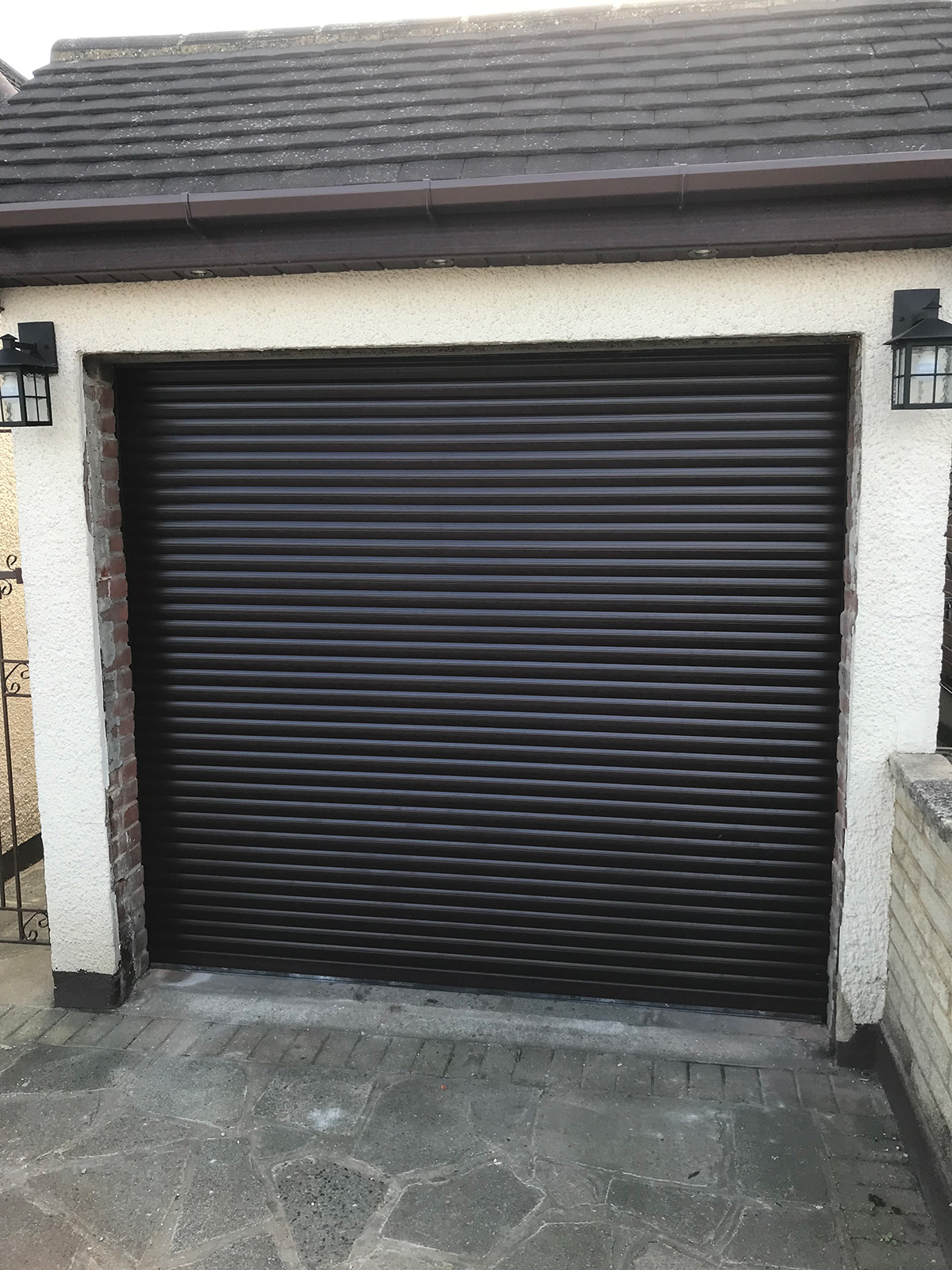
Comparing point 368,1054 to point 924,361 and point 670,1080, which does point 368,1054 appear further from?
point 924,361

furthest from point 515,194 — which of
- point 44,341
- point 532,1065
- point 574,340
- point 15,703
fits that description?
point 15,703

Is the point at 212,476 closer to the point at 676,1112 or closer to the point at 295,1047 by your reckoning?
the point at 295,1047

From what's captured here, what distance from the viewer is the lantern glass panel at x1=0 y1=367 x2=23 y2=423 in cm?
399

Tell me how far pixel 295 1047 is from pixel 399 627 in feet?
6.37

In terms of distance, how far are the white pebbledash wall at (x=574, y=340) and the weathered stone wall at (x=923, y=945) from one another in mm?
136

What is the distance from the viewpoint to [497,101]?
4234 mm

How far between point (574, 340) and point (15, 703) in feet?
15.5

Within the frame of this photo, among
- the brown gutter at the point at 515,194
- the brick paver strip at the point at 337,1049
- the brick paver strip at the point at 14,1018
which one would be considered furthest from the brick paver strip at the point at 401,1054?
the brown gutter at the point at 515,194

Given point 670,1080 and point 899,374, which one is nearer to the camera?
point 899,374

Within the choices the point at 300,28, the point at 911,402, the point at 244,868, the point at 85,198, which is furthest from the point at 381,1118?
the point at 300,28

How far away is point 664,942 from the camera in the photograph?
14.4 feet

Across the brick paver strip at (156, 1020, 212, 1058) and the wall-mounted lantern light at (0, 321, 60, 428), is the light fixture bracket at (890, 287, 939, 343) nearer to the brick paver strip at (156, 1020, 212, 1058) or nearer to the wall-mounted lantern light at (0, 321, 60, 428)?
the wall-mounted lantern light at (0, 321, 60, 428)

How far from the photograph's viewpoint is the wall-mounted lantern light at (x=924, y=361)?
3457 millimetres

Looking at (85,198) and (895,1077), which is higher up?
(85,198)
